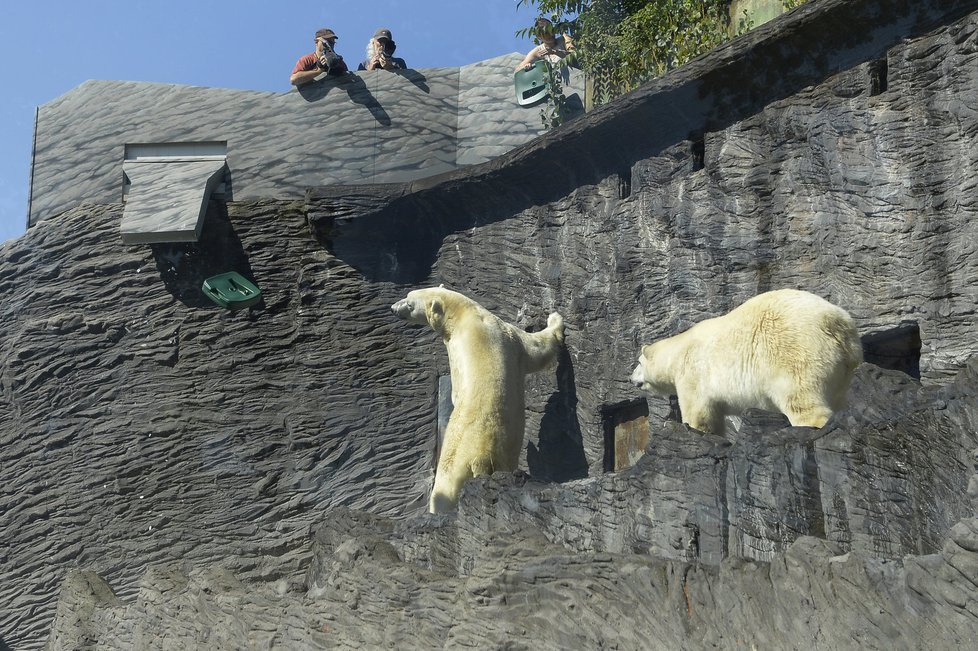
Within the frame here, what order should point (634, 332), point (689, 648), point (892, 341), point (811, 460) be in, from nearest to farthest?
1. point (689, 648)
2. point (811, 460)
3. point (892, 341)
4. point (634, 332)

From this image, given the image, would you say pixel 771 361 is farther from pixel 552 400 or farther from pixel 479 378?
pixel 552 400

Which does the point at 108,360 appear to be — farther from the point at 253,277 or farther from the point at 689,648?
the point at 689,648

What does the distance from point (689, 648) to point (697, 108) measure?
6.33 m

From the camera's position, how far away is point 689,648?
14.5 ft

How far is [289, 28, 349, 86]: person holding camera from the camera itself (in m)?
13.8

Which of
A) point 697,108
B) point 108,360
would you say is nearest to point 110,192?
Result: point 108,360

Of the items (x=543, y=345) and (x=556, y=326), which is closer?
(x=543, y=345)

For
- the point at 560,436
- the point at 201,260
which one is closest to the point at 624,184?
the point at 560,436

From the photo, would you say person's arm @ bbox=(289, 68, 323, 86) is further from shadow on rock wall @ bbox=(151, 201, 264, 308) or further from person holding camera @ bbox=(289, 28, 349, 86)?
shadow on rock wall @ bbox=(151, 201, 264, 308)

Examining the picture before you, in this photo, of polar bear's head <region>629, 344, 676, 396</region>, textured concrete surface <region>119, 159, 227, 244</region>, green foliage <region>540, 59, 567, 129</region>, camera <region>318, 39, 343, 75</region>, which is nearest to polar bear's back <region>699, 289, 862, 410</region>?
polar bear's head <region>629, 344, 676, 396</region>

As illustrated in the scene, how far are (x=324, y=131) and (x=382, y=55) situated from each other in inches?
48.6

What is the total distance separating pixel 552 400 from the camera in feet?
37.2

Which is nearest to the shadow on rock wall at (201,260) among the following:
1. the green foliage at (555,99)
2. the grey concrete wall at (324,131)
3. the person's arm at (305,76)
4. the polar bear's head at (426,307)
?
the grey concrete wall at (324,131)

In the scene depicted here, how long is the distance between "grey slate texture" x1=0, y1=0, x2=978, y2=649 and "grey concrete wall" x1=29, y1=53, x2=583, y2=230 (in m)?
0.54
